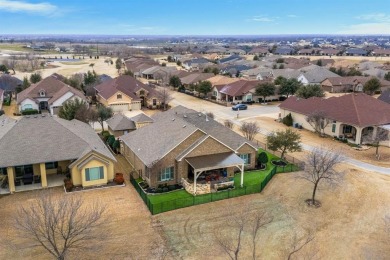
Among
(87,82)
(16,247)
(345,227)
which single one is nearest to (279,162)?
(345,227)

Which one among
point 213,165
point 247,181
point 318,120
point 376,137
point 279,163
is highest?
point 318,120

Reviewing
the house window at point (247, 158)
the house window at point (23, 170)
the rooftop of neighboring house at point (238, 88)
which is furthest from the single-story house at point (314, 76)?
the house window at point (23, 170)

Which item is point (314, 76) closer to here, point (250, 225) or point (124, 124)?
point (124, 124)

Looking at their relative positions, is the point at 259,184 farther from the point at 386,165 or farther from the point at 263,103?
the point at 263,103

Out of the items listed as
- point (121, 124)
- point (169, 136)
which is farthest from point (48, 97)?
point (169, 136)

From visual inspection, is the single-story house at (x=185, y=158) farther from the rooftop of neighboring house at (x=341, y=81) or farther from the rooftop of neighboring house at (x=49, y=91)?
the rooftop of neighboring house at (x=341, y=81)

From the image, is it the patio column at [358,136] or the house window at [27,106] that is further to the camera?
the house window at [27,106]
